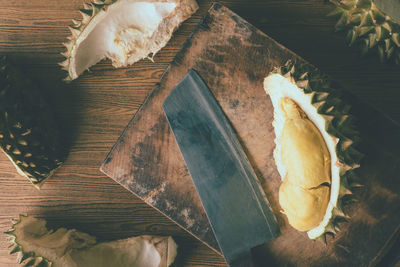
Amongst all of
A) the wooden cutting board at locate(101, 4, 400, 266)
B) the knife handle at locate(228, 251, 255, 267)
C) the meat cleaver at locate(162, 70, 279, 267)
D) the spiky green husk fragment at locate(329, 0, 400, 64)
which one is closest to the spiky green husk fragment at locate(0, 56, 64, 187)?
the wooden cutting board at locate(101, 4, 400, 266)

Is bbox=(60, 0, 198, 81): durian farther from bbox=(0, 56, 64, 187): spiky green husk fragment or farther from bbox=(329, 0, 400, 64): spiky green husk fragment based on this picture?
bbox=(329, 0, 400, 64): spiky green husk fragment

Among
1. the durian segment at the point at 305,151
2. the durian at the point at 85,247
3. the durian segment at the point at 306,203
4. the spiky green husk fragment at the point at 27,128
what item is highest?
the durian segment at the point at 305,151

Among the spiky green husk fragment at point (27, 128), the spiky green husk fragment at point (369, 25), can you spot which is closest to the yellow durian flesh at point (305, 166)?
the spiky green husk fragment at point (369, 25)

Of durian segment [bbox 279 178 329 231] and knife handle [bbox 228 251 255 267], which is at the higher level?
durian segment [bbox 279 178 329 231]

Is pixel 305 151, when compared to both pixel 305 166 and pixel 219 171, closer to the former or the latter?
pixel 305 166

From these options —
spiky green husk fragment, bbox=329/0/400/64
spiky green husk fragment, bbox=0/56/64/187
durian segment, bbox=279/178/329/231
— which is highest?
spiky green husk fragment, bbox=329/0/400/64

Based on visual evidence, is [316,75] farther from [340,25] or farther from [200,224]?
[200,224]

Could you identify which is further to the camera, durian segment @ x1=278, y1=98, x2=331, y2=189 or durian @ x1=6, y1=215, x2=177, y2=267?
durian @ x1=6, y1=215, x2=177, y2=267

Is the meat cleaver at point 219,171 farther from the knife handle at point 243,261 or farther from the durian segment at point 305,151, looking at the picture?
the durian segment at point 305,151
